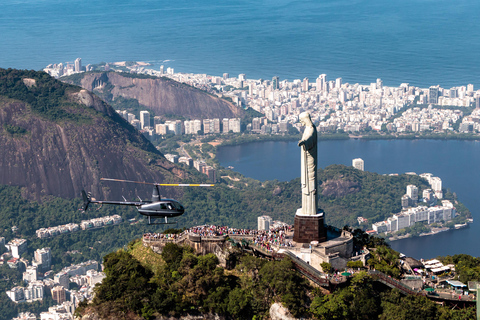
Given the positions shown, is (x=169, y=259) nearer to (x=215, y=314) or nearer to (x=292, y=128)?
(x=215, y=314)

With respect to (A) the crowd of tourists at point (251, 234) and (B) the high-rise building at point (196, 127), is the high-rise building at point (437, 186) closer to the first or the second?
(B) the high-rise building at point (196, 127)

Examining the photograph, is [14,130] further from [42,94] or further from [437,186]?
[437,186]

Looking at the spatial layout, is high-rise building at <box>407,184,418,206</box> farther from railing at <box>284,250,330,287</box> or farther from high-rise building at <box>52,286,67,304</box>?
railing at <box>284,250,330,287</box>

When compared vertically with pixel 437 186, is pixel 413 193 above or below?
below

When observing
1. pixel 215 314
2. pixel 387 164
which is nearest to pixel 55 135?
pixel 387 164

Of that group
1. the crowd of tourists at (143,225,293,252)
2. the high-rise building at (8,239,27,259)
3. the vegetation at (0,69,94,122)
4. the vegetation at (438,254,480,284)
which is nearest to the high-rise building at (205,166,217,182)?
the vegetation at (0,69,94,122)

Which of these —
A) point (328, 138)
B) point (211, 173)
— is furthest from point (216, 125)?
point (211, 173)
